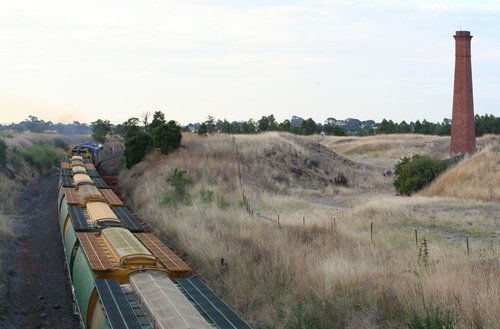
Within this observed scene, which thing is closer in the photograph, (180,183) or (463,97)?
(180,183)

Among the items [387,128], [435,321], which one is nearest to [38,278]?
[435,321]

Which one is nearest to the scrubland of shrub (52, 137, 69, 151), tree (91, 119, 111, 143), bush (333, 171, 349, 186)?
bush (333, 171, 349, 186)

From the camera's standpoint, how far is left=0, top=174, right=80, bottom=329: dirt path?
14164 mm

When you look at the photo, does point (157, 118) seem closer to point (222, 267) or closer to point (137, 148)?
point (137, 148)

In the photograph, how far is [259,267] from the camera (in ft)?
45.0

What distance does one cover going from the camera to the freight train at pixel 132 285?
329 inches

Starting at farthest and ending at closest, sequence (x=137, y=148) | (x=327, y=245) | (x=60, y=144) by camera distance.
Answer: (x=60, y=144)
(x=137, y=148)
(x=327, y=245)

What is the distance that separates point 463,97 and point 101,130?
53.1 metres

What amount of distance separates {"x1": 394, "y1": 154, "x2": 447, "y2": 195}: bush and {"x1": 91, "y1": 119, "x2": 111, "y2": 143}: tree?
50.0m

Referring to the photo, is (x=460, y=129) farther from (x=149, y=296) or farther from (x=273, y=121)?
(x=273, y=121)

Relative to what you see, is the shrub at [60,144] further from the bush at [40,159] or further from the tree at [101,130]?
the bush at [40,159]

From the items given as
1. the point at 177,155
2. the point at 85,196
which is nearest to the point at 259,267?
the point at 85,196

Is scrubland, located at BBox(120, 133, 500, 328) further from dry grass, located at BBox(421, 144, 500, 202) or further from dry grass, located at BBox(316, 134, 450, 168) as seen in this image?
dry grass, located at BBox(316, 134, 450, 168)

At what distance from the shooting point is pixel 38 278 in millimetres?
17766
